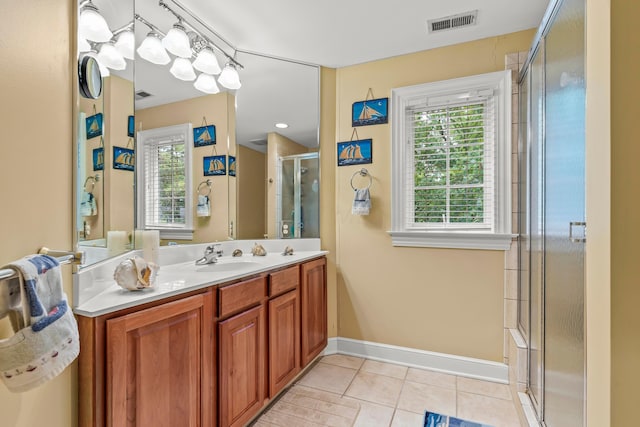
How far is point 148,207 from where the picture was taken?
1.79 metres

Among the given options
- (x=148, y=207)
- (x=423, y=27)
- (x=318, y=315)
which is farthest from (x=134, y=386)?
(x=423, y=27)

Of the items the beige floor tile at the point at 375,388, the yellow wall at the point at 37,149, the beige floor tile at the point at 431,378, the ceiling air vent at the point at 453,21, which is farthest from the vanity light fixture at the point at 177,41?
the beige floor tile at the point at 431,378

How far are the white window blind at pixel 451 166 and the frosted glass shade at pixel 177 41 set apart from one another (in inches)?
66.0

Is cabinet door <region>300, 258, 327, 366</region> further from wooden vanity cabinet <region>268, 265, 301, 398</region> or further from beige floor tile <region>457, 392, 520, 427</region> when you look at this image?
beige floor tile <region>457, 392, 520, 427</region>

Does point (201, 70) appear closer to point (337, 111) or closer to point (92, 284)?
point (337, 111)

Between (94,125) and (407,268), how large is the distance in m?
2.19

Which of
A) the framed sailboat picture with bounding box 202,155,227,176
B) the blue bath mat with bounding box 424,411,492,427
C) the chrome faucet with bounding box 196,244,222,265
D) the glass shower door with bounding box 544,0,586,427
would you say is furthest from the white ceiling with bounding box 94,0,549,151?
the blue bath mat with bounding box 424,411,492,427

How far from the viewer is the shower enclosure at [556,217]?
1.17 meters

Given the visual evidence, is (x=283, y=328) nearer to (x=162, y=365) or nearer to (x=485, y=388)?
(x=162, y=365)

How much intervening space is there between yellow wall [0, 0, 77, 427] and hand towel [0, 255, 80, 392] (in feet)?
0.48

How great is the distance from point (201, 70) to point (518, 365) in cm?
279

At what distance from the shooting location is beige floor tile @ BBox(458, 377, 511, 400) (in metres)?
2.10

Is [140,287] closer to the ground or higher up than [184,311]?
higher up

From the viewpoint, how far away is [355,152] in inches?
104
